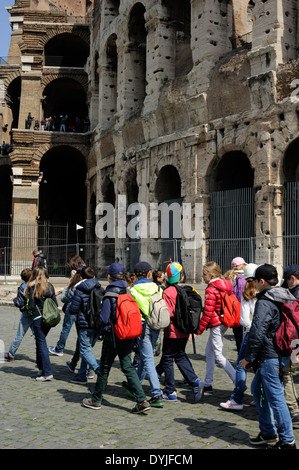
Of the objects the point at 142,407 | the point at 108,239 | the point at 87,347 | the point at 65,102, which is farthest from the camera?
A: the point at 65,102

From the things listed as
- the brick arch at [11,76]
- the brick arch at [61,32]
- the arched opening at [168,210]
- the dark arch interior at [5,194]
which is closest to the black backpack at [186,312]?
the arched opening at [168,210]

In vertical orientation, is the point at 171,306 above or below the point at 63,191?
below

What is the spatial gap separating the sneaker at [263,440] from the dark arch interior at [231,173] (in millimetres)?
10923

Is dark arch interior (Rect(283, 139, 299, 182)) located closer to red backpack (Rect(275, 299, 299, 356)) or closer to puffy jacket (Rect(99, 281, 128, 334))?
puffy jacket (Rect(99, 281, 128, 334))

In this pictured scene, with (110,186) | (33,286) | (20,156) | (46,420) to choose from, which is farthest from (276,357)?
(20,156)

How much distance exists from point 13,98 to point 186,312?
2568 centimetres

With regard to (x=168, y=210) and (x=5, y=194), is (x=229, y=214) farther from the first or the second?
(x=5, y=194)

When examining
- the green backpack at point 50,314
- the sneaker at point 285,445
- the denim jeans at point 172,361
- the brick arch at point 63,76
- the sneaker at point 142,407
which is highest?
the brick arch at point 63,76

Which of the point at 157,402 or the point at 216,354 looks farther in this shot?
the point at 216,354

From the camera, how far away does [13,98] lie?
27.8m

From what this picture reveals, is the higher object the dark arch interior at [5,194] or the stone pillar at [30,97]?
the stone pillar at [30,97]

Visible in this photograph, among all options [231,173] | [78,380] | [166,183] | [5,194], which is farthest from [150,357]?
[5,194]

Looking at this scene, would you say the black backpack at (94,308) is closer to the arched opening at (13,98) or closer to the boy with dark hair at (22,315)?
the boy with dark hair at (22,315)

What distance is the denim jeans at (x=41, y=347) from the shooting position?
18.3 ft
